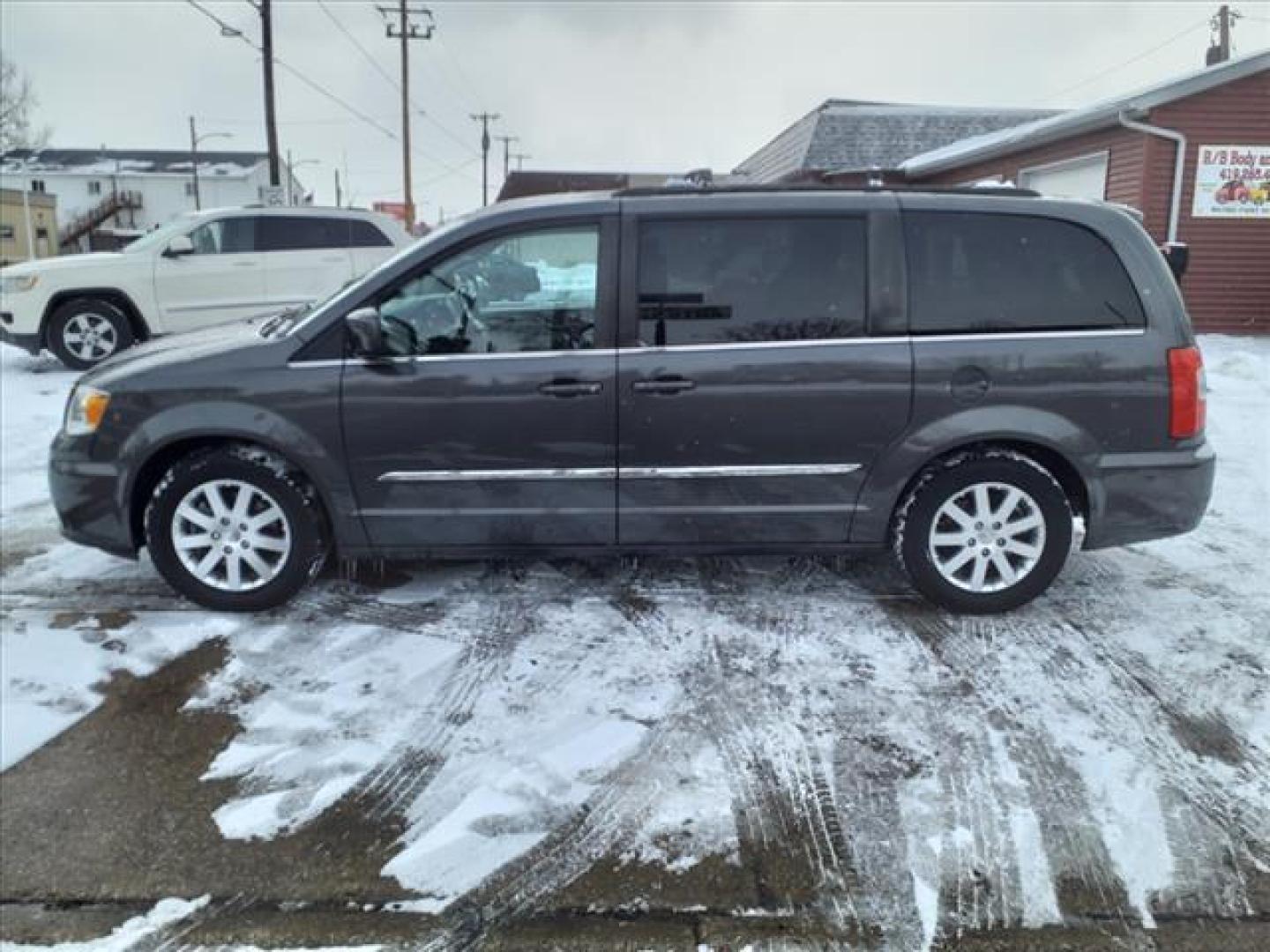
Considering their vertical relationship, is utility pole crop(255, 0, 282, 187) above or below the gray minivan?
above

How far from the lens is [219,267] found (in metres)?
10.8

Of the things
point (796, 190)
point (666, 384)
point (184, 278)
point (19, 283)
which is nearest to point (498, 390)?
point (666, 384)

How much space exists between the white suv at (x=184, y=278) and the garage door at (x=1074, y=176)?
948 centimetres

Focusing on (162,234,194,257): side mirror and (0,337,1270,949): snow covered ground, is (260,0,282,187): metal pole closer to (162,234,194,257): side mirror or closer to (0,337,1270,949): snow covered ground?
(162,234,194,257): side mirror

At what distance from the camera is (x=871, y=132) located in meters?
23.0

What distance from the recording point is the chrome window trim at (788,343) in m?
3.95

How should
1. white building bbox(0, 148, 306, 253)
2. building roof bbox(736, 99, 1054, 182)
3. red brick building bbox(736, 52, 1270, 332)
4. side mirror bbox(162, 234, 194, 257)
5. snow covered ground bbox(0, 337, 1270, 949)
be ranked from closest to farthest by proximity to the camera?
snow covered ground bbox(0, 337, 1270, 949) < side mirror bbox(162, 234, 194, 257) < red brick building bbox(736, 52, 1270, 332) < building roof bbox(736, 99, 1054, 182) < white building bbox(0, 148, 306, 253)

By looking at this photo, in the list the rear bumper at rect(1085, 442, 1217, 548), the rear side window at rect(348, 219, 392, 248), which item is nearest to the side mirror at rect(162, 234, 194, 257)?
the rear side window at rect(348, 219, 392, 248)

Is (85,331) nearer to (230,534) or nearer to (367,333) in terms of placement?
(230,534)

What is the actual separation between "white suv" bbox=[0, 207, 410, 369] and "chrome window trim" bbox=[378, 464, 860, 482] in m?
6.68

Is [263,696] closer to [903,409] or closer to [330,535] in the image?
[330,535]

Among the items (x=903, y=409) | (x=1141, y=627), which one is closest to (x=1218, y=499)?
(x=1141, y=627)

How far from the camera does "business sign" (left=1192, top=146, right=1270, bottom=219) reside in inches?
488

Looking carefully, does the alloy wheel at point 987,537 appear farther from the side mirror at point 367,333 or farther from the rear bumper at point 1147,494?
the side mirror at point 367,333
